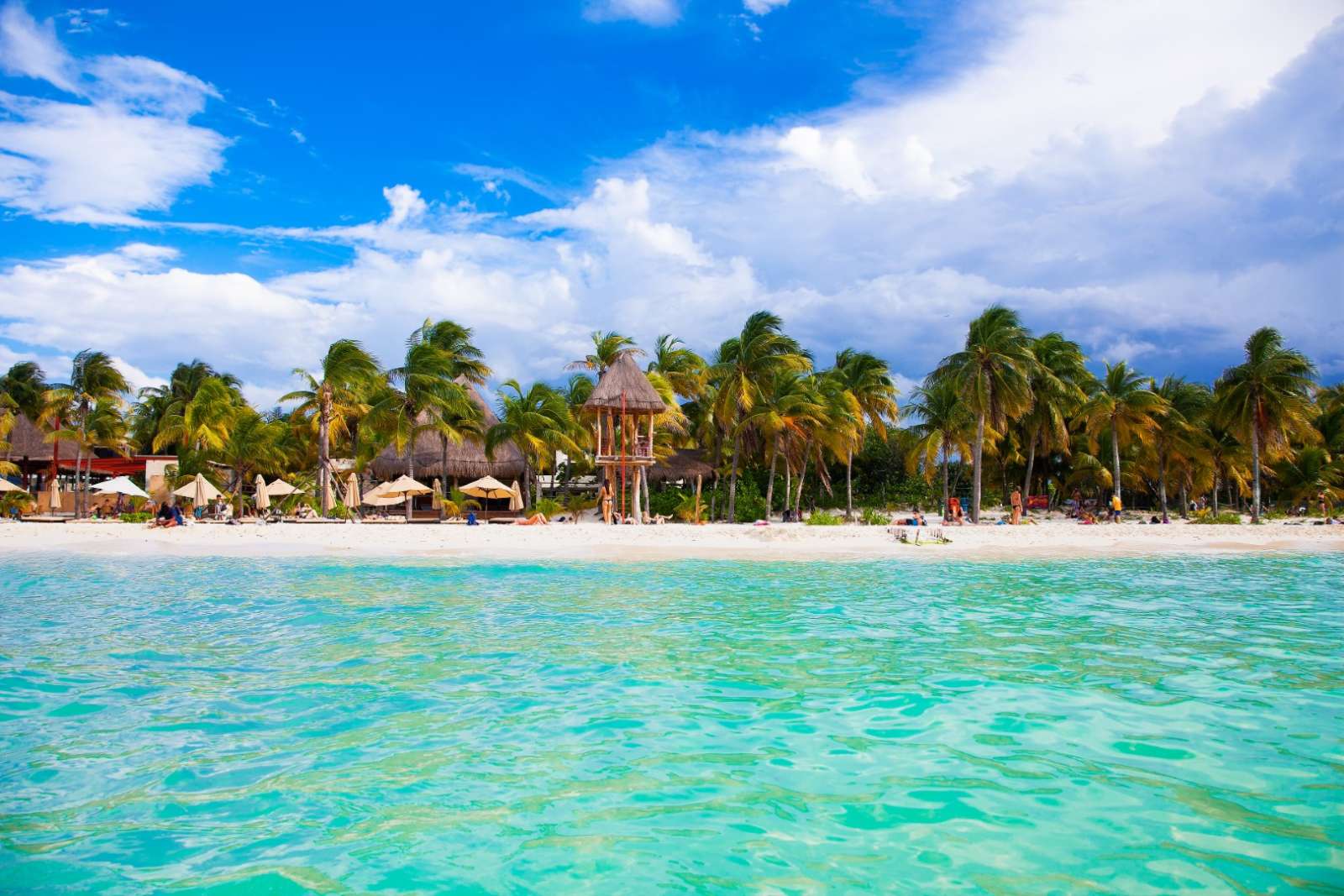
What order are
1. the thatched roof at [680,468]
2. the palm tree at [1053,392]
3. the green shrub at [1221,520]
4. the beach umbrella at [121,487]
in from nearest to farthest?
the beach umbrella at [121,487] → the green shrub at [1221,520] → the palm tree at [1053,392] → the thatched roof at [680,468]

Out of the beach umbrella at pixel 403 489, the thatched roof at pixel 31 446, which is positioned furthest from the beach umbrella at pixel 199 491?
the thatched roof at pixel 31 446

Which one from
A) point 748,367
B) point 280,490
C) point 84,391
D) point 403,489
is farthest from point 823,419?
point 84,391

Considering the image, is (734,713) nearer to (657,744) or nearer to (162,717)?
(657,744)

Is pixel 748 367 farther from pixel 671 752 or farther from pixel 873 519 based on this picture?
pixel 671 752

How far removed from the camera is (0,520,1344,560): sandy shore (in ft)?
59.8

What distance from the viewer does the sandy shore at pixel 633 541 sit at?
18.2 meters

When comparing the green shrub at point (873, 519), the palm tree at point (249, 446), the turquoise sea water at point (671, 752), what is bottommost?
the turquoise sea water at point (671, 752)

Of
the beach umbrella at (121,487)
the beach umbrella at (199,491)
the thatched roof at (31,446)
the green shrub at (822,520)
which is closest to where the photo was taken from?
the beach umbrella at (121,487)

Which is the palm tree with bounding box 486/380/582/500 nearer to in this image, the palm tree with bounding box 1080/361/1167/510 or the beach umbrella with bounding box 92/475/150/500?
the beach umbrella with bounding box 92/475/150/500

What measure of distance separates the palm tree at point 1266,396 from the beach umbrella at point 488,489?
1019 inches

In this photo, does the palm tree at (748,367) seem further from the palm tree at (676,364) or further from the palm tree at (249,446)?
the palm tree at (249,446)

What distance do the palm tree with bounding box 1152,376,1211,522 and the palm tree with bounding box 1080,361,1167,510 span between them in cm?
124

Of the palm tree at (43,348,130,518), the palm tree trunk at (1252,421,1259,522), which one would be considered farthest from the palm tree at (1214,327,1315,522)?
the palm tree at (43,348,130,518)

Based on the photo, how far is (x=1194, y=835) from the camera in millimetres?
3584
